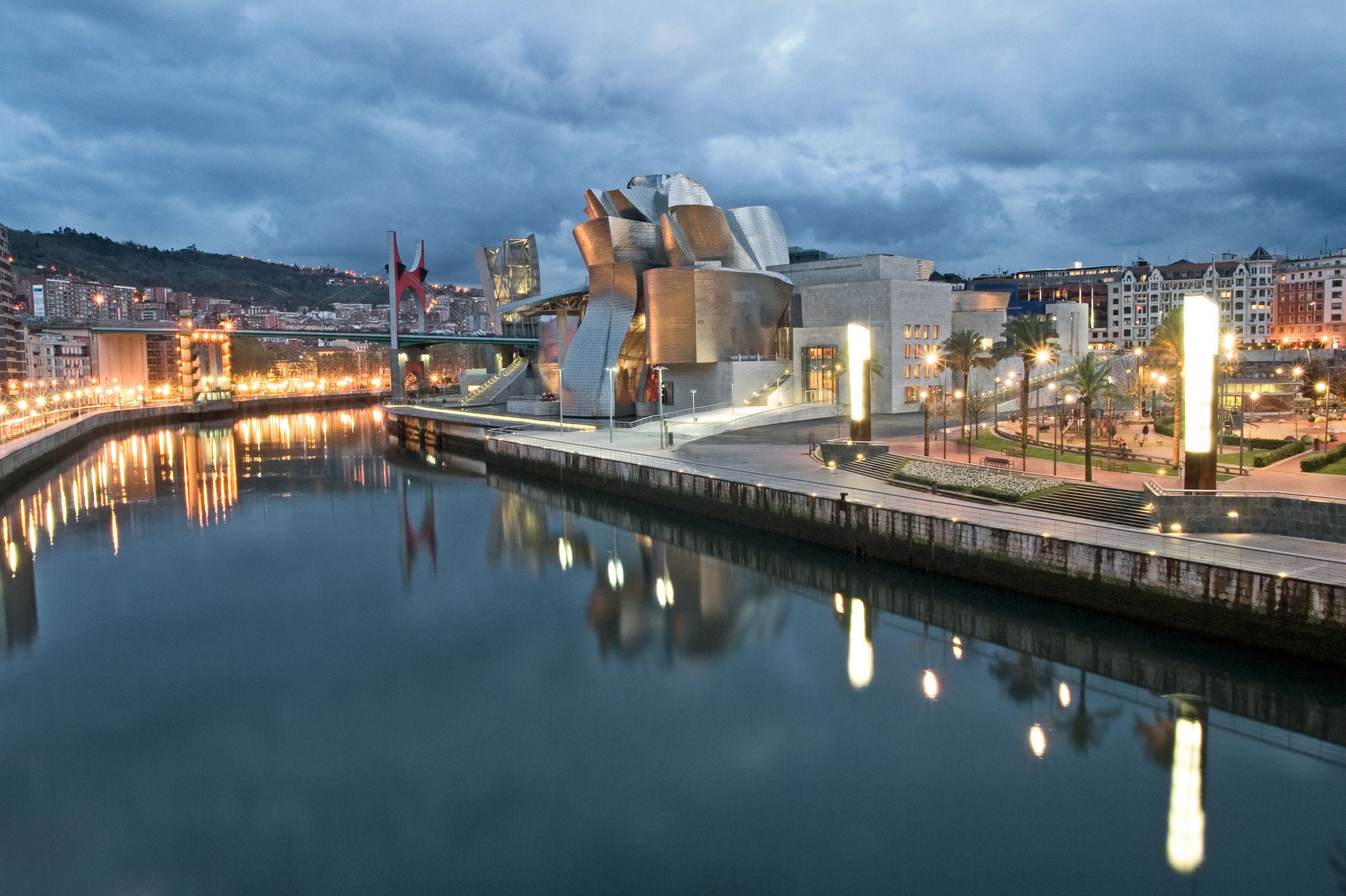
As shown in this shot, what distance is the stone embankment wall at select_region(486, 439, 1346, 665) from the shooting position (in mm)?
12500

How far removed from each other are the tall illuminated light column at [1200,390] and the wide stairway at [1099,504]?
0.95 meters

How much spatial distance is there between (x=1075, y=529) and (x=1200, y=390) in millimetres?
3392

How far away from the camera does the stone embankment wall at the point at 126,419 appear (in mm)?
35688

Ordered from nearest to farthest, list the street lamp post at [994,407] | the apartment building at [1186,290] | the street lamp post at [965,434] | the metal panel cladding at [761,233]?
→ the street lamp post at [965,434], the street lamp post at [994,407], the metal panel cladding at [761,233], the apartment building at [1186,290]

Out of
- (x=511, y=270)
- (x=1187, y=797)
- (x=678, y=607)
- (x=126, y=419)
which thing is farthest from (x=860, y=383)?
(x=126, y=419)

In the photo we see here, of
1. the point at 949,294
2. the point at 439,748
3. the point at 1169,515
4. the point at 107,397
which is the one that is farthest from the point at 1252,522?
the point at 107,397

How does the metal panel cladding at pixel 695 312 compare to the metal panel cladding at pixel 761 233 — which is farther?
the metal panel cladding at pixel 761 233

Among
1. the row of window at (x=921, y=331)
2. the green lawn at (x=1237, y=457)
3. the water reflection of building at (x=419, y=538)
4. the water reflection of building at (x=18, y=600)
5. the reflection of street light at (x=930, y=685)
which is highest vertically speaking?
the row of window at (x=921, y=331)

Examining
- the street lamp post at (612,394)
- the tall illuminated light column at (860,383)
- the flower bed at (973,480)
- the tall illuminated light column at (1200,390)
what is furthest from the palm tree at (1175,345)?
the street lamp post at (612,394)

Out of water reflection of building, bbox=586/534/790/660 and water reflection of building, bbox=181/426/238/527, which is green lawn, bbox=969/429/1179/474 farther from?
water reflection of building, bbox=181/426/238/527

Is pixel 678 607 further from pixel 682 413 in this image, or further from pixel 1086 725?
pixel 682 413

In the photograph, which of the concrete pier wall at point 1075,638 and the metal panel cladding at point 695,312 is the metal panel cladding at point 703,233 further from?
the concrete pier wall at point 1075,638

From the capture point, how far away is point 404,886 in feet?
29.4

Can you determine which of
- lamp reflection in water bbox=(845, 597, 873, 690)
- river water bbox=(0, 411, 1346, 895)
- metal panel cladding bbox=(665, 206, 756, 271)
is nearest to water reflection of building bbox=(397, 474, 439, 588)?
river water bbox=(0, 411, 1346, 895)
